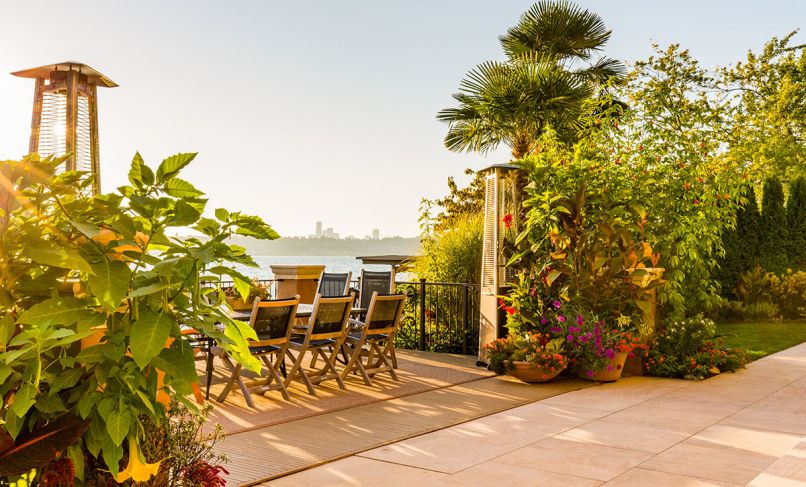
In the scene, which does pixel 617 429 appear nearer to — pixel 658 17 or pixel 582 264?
pixel 582 264

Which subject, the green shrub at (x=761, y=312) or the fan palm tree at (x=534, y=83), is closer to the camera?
the fan palm tree at (x=534, y=83)

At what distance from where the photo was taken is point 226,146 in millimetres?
22969

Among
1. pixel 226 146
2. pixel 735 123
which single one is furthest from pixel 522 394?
pixel 226 146

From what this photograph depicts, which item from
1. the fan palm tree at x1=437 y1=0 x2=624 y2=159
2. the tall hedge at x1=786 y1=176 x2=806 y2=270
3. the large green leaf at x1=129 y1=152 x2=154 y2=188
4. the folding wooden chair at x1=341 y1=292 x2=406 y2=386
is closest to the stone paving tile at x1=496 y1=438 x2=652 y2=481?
the folding wooden chair at x1=341 y1=292 x2=406 y2=386

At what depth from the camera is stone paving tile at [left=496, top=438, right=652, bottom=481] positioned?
164 inches

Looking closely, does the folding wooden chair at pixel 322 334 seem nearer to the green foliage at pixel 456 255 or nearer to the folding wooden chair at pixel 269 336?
the folding wooden chair at pixel 269 336

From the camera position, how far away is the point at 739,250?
46.6ft

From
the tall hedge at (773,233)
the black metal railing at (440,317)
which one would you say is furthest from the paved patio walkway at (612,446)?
the tall hedge at (773,233)

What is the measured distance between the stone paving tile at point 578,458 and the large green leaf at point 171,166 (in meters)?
3.00

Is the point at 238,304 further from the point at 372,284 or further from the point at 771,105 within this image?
the point at 771,105

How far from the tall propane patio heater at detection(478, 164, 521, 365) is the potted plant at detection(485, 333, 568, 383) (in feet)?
1.77

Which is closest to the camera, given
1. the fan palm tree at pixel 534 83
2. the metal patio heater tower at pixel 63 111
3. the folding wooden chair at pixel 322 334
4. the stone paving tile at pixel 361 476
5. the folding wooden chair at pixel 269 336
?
the metal patio heater tower at pixel 63 111

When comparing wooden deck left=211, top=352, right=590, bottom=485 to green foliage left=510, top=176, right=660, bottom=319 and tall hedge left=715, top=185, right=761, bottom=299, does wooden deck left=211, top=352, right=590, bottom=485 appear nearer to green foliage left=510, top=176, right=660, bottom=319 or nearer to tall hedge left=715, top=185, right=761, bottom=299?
green foliage left=510, top=176, right=660, bottom=319

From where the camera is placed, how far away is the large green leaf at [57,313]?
184 cm
